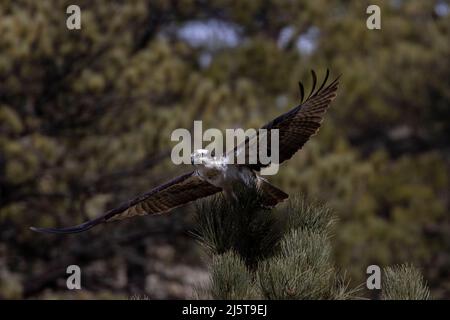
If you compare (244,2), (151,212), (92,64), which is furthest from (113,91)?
(151,212)

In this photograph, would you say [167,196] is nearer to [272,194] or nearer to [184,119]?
[272,194]

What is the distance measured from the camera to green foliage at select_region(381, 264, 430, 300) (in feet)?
11.4

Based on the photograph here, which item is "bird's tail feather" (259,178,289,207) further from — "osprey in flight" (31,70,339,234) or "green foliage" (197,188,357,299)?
"green foliage" (197,188,357,299)

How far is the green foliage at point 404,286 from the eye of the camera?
3486mm

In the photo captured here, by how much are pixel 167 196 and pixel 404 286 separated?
1.71 m

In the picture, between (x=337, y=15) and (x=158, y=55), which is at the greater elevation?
(x=337, y=15)

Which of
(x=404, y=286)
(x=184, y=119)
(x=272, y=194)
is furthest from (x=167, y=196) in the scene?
(x=184, y=119)

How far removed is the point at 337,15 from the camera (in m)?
13.5

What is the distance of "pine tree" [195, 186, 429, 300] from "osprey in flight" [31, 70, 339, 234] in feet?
1.52

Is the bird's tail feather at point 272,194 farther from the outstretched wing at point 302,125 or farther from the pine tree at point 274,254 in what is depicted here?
the pine tree at point 274,254

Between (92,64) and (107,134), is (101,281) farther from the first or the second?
(92,64)

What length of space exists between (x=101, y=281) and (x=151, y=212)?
18.8ft

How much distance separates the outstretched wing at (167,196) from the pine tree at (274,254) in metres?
0.57

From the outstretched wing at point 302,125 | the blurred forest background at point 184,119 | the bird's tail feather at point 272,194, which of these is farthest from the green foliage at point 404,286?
the blurred forest background at point 184,119
